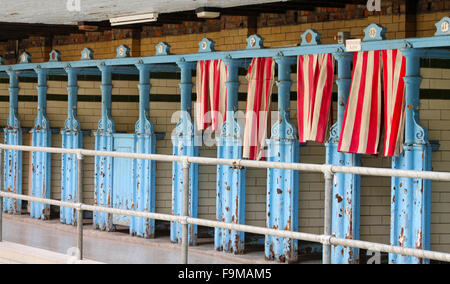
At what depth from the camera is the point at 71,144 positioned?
12047 mm

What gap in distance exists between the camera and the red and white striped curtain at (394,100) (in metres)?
7.74

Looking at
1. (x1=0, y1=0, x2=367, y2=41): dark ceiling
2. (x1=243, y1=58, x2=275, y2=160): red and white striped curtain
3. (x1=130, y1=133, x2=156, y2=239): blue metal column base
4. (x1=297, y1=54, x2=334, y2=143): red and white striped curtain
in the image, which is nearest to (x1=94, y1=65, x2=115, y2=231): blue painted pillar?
(x1=130, y1=133, x2=156, y2=239): blue metal column base

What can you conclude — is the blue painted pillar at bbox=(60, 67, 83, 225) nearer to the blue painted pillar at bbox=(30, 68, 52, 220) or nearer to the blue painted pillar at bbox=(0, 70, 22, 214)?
the blue painted pillar at bbox=(30, 68, 52, 220)

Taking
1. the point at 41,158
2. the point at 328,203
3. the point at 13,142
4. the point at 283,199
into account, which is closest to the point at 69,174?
the point at 41,158

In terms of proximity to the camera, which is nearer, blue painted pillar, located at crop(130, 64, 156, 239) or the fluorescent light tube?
the fluorescent light tube

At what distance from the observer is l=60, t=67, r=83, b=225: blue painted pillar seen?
11961 millimetres

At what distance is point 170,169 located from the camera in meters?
11.1

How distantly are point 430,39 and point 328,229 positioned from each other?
300 centimetres

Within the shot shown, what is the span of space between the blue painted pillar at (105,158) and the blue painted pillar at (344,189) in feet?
12.6

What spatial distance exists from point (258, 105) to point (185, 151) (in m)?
1.36

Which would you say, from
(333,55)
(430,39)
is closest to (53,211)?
(333,55)

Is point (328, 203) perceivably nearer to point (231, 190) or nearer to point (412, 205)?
point (412, 205)

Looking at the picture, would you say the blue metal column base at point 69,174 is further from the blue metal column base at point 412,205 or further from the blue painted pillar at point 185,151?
the blue metal column base at point 412,205

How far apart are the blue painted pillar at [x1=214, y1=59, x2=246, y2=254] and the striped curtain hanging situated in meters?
1.70
